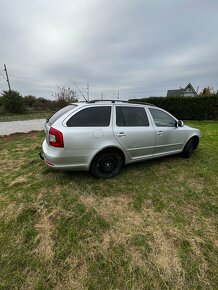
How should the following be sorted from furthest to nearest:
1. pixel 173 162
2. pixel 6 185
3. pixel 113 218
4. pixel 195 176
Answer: pixel 173 162, pixel 195 176, pixel 6 185, pixel 113 218

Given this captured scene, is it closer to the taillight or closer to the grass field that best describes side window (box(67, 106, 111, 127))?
the taillight

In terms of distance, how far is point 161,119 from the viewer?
13.9 ft

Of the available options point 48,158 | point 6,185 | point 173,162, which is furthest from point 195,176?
point 6,185

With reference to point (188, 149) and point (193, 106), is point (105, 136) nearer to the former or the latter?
point (188, 149)

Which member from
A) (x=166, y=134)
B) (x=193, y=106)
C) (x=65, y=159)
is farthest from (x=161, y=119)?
(x=193, y=106)

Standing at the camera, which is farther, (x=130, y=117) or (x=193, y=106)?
(x=193, y=106)

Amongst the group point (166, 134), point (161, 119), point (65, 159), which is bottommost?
point (65, 159)

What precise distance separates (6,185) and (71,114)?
1.91m

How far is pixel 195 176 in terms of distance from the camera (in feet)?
12.4

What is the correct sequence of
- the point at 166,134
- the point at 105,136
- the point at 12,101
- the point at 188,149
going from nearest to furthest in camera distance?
the point at 105,136 < the point at 166,134 < the point at 188,149 < the point at 12,101

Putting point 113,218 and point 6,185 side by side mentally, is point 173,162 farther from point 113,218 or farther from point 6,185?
point 6,185

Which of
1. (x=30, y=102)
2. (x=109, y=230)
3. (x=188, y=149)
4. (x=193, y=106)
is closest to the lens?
(x=109, y=230)

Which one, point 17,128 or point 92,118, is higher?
point 92,118

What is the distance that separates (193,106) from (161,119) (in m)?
10.3
